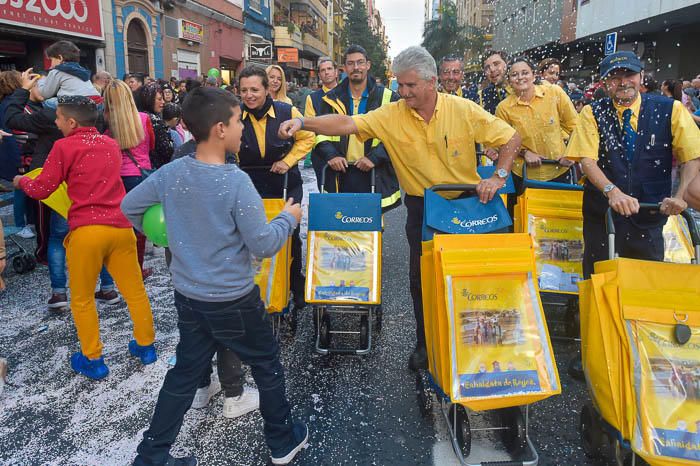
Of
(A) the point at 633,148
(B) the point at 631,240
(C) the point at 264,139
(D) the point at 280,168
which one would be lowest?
(B) the point at 631,240

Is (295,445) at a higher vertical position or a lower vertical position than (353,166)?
lower

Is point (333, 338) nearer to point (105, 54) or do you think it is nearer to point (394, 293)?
point (394, 293)

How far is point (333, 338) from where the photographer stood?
13.8ft

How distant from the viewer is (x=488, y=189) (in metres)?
3.10

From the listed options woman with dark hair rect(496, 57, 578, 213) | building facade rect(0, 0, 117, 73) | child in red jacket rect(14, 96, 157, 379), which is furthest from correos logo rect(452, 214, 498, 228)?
building facade rect(0, 0, 117, 73)

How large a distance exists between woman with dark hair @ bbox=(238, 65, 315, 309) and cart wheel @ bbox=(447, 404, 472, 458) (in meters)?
2.27

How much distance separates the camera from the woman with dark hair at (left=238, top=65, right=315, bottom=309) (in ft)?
13.3

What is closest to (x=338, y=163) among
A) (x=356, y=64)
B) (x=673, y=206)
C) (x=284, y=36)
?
(x=356, y=64)

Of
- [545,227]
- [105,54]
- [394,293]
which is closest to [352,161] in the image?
[394,293]

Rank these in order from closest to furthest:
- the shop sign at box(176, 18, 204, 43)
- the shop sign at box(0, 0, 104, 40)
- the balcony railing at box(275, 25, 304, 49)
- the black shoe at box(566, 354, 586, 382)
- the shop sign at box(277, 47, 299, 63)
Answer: the black shoe at box(566, 354, 586, 382), the shop sign at box(0, 0, 104, 40), the shop sign at box(176, 18, 204, 43), the shop sign at box(277, 47, 299, 63), the balcony railing at box(275, 25, 304, 49)

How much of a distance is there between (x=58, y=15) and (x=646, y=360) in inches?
640

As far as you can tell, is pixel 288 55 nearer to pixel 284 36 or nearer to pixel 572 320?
pixel 284 36

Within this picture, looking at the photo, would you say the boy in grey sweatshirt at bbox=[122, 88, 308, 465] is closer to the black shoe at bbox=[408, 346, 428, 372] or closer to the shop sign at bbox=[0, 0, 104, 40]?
the black shoe at bbox=[408, 346, 428, 372]

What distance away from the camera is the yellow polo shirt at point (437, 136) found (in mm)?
3326
